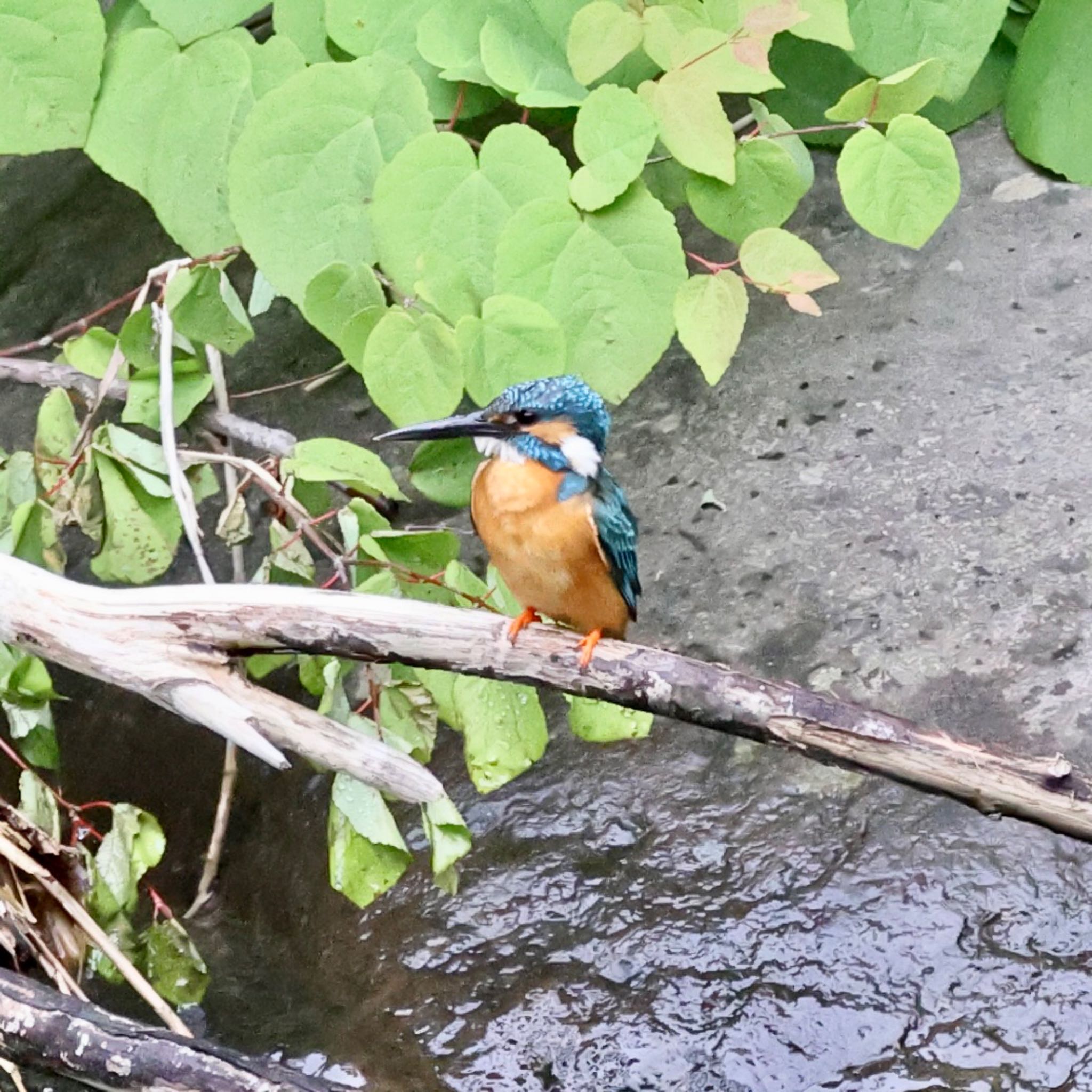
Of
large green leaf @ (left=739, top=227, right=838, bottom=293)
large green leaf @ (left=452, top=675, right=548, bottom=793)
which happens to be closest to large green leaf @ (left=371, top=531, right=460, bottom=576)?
large green leaf @ (left=452, top=675, right=548, bottom=793)

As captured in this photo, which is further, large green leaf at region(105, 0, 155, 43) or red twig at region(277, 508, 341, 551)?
large green leaf at region(105, 0, 155, 43)

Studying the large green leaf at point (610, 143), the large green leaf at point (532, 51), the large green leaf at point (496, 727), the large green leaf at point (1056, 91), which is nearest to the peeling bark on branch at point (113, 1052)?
the large green leaf at point (496, 727)

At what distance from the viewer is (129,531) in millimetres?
1835

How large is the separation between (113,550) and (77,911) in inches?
18.7

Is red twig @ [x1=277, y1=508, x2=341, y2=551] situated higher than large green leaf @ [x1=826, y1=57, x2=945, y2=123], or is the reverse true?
large green leaf @ [x1=826, y1=57, x2=945, y2=123]

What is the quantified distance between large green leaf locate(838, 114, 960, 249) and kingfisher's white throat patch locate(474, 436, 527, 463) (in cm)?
54

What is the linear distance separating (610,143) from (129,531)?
82 centimetres

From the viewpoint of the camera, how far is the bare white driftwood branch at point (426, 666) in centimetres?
122

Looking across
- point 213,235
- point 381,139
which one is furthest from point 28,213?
point 381,139

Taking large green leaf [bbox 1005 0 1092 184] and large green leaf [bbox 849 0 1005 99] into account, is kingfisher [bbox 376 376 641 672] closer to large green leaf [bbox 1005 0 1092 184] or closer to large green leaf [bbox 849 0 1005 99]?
large green leaf [bbox 849 0 1005 99]

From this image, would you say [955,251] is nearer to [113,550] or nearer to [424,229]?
[424,229]

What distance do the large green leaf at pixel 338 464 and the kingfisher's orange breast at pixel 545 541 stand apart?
6.0 inches

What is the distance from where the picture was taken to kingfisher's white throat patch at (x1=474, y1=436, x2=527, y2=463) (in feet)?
5.80

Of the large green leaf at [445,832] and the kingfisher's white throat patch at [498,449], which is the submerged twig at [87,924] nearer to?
the large green leaf at [445,832]
